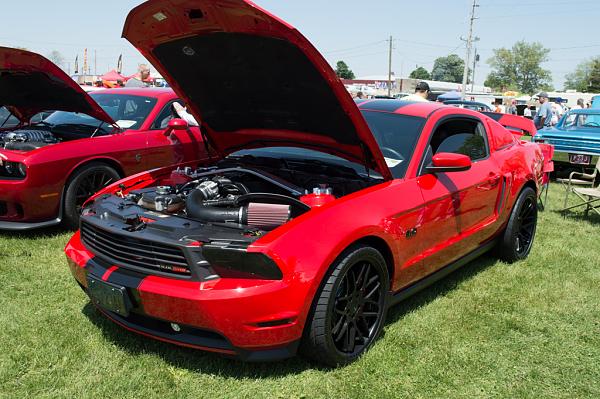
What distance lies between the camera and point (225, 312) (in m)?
2.38

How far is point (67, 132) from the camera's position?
5.68 meters

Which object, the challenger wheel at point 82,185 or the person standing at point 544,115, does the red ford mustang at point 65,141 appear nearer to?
the challenger wheel at point 82,185

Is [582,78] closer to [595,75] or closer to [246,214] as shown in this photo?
[595,75]

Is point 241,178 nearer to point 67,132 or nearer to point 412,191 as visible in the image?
point 412,191

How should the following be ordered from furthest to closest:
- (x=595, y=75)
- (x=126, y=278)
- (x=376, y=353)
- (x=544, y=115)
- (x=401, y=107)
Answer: (x=595, y=75) < (x=544, y=115) < (x=401, y=107) < (x=376, y=353) < (x=126, y=278)

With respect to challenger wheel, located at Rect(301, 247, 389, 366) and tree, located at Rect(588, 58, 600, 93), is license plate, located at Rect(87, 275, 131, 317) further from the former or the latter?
tree, located at Rect(588, 58, 600, 93)

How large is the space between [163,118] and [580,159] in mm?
7424

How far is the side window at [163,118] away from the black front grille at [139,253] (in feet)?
10.5

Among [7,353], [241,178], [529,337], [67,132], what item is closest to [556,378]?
[529,337]

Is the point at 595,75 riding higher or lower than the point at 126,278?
higher

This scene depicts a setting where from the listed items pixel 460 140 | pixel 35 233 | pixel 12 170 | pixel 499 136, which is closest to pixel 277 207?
pixel 460 140

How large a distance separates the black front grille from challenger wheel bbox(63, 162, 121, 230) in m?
2.27

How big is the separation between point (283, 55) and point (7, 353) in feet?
7.41

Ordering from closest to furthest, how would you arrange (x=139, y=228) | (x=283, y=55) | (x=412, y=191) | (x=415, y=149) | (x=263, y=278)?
(x=263, y=278) → (x=139, y=228) → (x=283, y=55) → (x=412, y=191) → (x=415, y=149)
